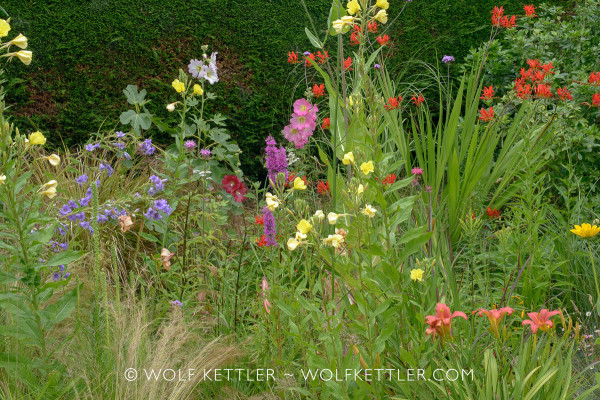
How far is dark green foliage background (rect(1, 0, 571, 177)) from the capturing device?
436 centimetres

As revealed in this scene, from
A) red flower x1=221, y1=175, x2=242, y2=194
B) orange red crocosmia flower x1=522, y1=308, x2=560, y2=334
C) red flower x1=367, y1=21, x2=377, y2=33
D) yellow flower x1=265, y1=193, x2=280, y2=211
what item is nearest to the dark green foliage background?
red flower x1=221, y1=175, x2=242, y2=194

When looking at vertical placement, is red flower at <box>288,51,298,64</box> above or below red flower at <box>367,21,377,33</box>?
below

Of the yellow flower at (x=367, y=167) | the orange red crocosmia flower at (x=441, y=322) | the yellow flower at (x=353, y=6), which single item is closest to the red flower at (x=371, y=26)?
the yellow flower at (x=353, y=6)

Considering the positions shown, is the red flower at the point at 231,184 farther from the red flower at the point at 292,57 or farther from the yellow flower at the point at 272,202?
the yellow flower at the point at 272,202

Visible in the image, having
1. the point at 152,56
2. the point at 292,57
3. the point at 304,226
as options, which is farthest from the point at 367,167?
the point at 152,56

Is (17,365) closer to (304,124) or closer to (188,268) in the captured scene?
(188,268)

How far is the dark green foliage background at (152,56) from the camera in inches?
172

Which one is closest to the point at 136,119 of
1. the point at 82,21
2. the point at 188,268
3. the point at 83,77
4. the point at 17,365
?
the point at 83,77

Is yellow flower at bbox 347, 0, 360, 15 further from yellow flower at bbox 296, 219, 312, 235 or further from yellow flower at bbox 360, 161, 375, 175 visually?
yellow flower at bbox 296, 219, 312, 235

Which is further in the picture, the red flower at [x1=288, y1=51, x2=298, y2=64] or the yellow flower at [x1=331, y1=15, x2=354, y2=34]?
the red flower at [x1=288, y1=51, x2=298, y2=64]

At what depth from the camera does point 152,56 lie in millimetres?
4555

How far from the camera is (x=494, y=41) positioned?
470 cm

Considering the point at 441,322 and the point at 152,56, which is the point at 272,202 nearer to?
the point at 441,322

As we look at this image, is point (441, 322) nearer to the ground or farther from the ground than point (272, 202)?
nearer to the ground
